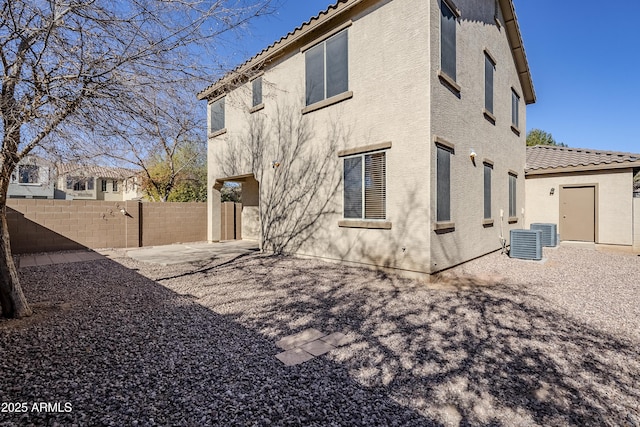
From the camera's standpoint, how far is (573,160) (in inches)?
492

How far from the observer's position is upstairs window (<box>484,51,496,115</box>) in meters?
9.49

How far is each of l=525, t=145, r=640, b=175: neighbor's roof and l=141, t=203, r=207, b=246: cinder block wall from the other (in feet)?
47.5

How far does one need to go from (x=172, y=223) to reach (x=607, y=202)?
17.0 metres

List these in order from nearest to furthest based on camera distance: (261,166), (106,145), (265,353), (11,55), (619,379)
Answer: (619,379)
(265,353)
(11,55)
(106,145)
(261,166)

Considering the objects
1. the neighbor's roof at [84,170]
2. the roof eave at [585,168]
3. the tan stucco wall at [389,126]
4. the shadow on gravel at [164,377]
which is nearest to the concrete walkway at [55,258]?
the neighbor's roof at [84,170]

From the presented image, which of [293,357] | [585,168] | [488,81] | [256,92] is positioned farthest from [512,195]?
[293,357]

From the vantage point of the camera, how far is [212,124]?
1301 centimetres

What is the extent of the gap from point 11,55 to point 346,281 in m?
6.21

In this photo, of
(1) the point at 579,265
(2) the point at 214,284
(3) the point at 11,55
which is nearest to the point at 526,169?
(1) the point at 579,265

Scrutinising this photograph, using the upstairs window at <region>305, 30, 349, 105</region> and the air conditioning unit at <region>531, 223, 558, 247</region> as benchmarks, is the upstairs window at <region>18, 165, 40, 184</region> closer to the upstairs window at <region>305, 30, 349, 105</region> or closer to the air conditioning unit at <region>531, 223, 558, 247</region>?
the upstairs window at <region>305, 30, 349, 105</region>

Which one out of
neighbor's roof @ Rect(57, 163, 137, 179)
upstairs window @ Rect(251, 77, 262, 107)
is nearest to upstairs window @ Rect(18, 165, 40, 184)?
neighbor's roof @ Rect(57, 163, 137, 179)

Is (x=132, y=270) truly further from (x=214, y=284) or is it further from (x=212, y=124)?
(x=212, y=124)

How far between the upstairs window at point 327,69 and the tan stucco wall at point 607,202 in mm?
10167

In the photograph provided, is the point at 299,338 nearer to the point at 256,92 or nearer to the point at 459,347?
the point at 459,347
